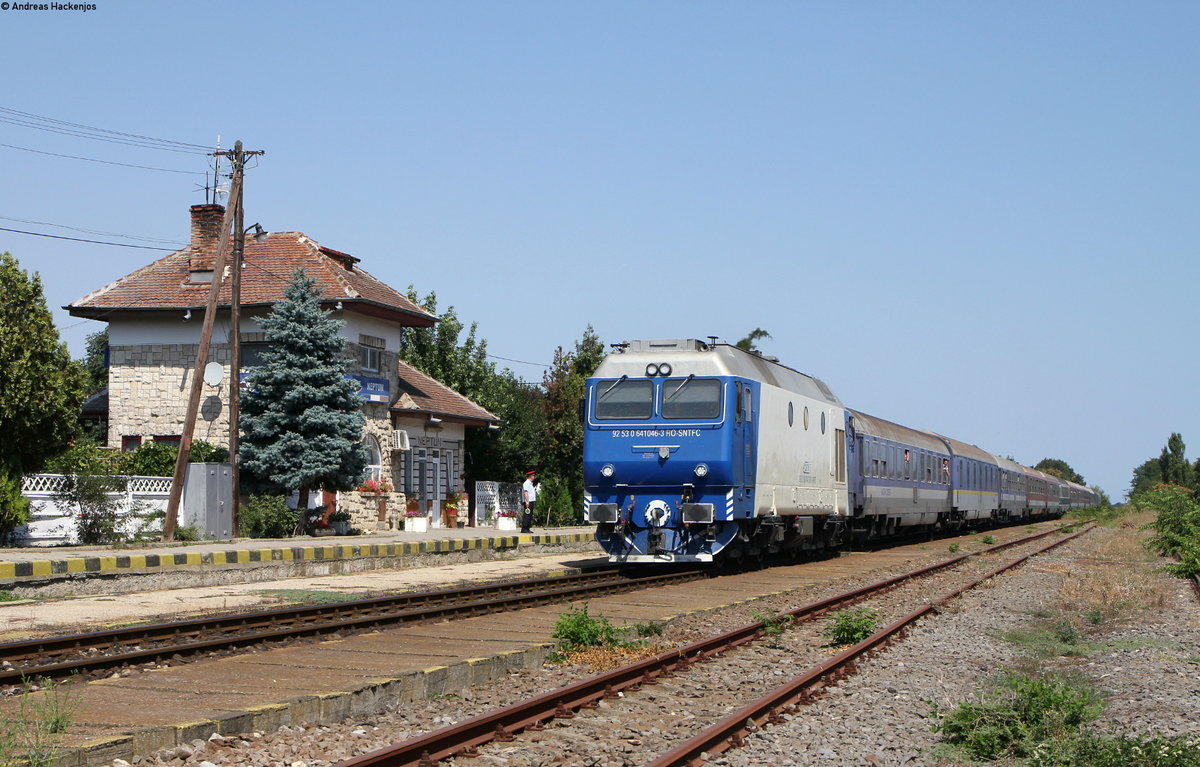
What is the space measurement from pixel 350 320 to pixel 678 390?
644 inches

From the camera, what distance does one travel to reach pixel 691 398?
1820cm

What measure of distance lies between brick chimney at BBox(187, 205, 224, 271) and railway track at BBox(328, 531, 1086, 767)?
25135 mm

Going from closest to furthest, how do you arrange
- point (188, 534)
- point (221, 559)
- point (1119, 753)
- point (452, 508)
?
point (1119, 753)
point (221, 559)
point (188, 534)
point (452, 508)

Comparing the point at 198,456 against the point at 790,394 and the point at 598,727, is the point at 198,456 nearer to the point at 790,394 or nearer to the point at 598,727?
the point at 790,394

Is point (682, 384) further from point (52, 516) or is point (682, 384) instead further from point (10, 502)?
point (52, 516)

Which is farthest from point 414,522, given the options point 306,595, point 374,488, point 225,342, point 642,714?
point 642,714

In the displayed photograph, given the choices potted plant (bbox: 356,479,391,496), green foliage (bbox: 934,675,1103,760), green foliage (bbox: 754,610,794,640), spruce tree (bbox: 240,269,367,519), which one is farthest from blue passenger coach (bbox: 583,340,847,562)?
potted plant (bbox: 356,479,391,496)

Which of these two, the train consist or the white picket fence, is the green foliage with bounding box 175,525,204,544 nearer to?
the white picket fence

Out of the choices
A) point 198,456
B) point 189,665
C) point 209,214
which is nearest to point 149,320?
point 209,214

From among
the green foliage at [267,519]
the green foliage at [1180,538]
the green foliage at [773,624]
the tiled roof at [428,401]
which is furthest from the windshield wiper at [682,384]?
the tiled roof at [428,401]

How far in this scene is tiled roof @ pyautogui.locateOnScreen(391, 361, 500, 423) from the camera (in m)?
34.5

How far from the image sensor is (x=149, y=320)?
3294cm

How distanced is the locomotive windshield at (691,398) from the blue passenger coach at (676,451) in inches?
0.6

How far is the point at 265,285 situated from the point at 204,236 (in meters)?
2.49
